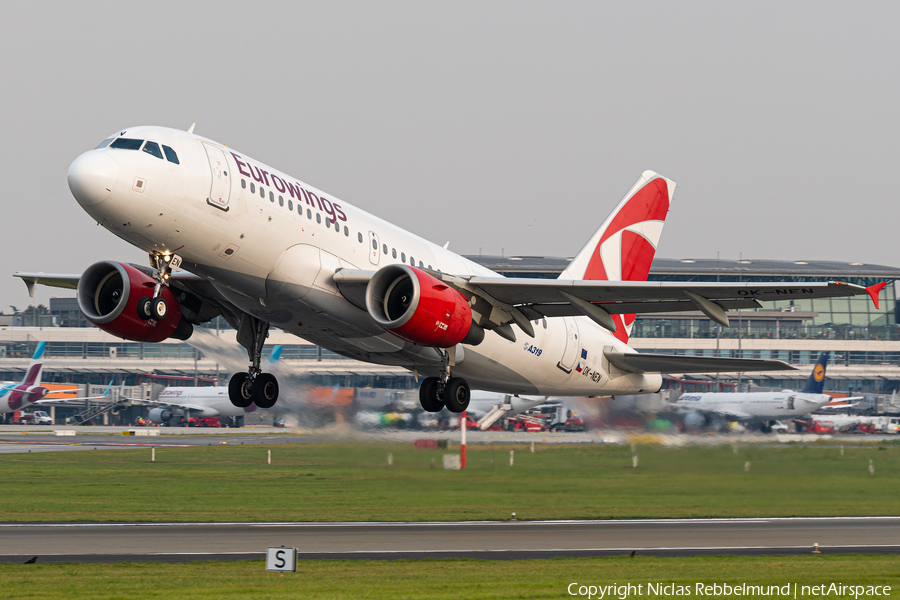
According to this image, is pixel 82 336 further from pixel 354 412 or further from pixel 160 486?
pixel 354 412

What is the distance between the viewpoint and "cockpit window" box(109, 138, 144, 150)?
2081 centimetres

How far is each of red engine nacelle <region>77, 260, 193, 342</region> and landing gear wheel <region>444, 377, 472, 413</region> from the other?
8.16m

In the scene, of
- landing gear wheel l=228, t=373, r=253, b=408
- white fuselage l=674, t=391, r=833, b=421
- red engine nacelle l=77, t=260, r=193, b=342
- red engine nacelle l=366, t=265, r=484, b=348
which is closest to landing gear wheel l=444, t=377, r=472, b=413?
red engine nacelle l=366, t=265, r=484, b=348

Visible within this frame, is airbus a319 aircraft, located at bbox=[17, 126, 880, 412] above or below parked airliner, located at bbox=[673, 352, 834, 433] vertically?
above

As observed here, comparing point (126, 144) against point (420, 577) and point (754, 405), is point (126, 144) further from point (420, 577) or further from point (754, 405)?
point (754, 405)

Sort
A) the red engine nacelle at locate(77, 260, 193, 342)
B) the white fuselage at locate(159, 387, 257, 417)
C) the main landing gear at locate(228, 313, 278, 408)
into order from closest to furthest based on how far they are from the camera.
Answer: the red engine nacelle at locate(77, 260, 193, 342) → the main landing gear at locate(228, 313, 278, 408) → the white fuselage at locate(159, 387, 257, 417)

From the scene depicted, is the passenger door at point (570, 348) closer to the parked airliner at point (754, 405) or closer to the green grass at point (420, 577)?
the green grass at point (420, 577)

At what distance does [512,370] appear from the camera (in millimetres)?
29641

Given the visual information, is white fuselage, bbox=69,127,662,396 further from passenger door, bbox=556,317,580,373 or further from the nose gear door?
passenger door, bbox=556,317,580,373

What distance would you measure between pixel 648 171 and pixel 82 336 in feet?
292

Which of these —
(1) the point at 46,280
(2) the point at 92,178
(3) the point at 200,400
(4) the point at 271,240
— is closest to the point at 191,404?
(3) the point at 200,400

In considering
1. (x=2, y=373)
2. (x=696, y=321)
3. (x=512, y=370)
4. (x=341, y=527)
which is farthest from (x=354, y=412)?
(x=2, y=373)

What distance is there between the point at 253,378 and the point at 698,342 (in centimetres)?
8492

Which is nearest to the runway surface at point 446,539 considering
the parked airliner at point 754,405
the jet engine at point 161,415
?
the parked airliner at point 754,405
